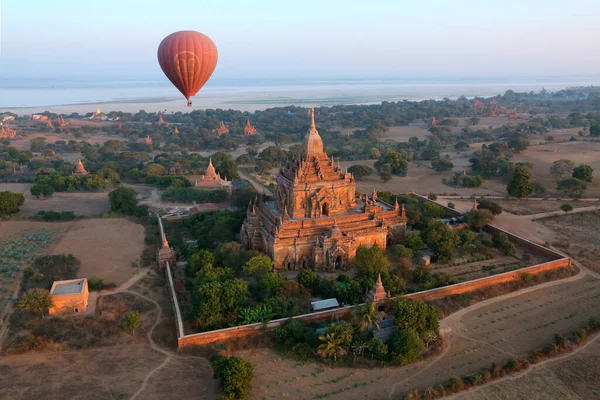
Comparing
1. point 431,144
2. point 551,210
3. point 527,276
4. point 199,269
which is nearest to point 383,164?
point 551,210

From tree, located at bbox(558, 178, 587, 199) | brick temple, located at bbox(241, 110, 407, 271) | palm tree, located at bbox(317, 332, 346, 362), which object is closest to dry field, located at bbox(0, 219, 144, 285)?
brick temple, located at bbox(241, 110, 407, 271)

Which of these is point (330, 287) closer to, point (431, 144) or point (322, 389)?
point (322, 389)

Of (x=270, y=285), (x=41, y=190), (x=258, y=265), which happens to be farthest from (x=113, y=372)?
(x=41, y=190)

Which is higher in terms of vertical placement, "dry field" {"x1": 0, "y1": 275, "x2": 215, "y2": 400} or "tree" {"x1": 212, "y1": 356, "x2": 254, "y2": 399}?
"tree" {"x1": 212, "y1": 356, "x2": 254, "y2": 399}

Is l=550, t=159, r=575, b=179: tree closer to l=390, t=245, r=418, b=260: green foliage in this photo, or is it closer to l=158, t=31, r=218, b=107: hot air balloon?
l=390, t=245, r=418, b=260: green foliage

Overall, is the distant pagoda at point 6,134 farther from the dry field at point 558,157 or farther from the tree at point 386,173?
the dry field at point 558,157
